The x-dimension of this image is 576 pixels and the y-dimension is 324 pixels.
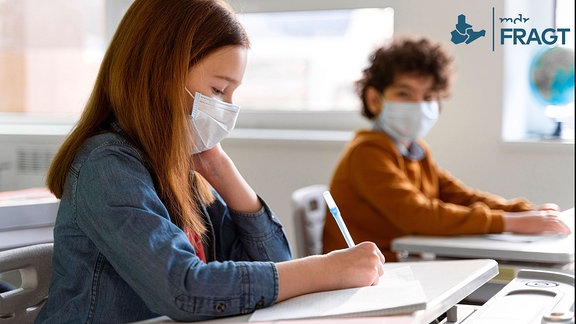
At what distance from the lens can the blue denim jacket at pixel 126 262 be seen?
3.52ft

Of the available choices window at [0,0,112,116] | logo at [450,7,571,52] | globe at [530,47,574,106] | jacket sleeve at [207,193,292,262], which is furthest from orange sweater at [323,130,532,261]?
window at [0,0,112,116]

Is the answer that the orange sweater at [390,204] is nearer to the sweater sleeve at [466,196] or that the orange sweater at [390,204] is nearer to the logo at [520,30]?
the sweater sleeve at [466,196]

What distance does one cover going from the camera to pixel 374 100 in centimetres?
279

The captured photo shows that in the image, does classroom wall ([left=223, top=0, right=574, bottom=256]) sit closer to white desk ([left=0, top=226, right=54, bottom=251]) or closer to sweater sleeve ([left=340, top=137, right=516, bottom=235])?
sweater sleeve ([left=340, top=137, right=516, bottom=235])

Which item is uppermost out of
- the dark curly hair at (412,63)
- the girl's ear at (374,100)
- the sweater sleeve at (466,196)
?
the dark curly hair at (412,63)

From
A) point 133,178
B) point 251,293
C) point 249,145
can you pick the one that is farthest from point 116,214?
point 249,145

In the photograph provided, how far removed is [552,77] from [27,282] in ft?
6.13

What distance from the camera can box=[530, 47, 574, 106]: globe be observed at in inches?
106

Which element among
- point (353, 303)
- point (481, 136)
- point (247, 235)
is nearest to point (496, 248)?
point (247, 235)

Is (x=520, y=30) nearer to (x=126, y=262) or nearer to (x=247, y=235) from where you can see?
(x=247, y=235)

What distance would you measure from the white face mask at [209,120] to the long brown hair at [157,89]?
36 millimetres

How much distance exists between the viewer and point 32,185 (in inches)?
115

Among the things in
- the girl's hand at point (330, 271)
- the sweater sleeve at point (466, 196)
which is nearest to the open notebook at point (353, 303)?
the girl's hand at point (330, 271)

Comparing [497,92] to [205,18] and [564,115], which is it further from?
[205,18]
